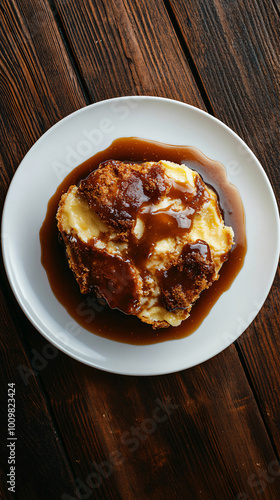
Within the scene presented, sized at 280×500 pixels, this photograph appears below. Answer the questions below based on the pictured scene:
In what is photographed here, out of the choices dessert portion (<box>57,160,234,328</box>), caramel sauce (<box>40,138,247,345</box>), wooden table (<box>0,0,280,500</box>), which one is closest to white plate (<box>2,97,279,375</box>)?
caramel sauce (<box>40,138,247,345</box>)

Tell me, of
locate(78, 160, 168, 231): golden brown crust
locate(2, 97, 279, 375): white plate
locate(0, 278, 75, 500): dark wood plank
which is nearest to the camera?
locate(78, 160, 168, 231): golden brown crust

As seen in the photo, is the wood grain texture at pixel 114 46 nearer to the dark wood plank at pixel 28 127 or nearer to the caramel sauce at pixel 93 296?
the dark wood plank at pixel 28 127

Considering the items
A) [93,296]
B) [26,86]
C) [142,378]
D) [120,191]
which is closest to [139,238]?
[120,191]

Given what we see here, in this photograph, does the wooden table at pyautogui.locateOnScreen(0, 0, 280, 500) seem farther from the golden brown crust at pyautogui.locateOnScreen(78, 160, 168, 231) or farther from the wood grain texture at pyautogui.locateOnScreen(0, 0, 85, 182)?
the golden brown crust at pyautogui.locateOnScreen(78, 160, 168, 231)

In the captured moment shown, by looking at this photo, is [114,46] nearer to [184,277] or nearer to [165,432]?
[184,277]

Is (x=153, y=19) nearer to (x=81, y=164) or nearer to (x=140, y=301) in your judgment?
(x=81, y=164)

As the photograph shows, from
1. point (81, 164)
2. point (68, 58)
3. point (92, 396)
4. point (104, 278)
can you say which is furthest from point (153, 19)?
point (92, 396)

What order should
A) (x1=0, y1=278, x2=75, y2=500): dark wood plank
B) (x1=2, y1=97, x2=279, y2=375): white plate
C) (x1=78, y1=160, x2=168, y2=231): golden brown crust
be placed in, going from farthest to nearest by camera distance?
1. (x1=0, y1=278, x2=75, y2=500): dark wood plank
2. (x1=2, y1=97, x2=279, y2=375): white plate
3. (x1=78, y1=160, x2=168, y2=231): golden brown crust
